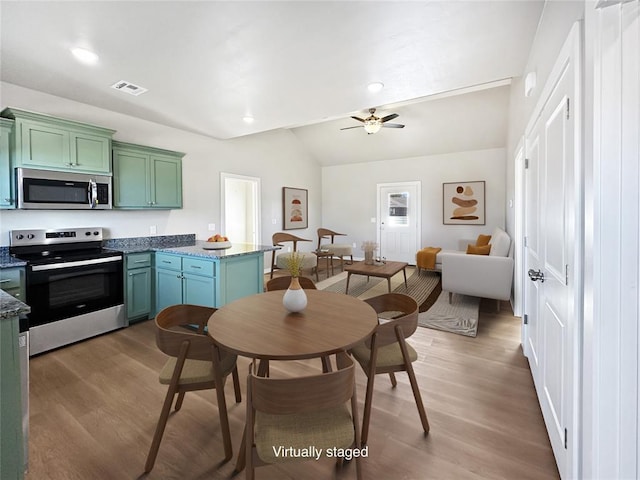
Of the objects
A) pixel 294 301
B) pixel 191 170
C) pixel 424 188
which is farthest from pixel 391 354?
pixel 424 188

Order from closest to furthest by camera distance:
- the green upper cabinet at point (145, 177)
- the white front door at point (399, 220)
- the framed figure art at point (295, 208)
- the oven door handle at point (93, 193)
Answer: the oven door handle at point (93, 193), the green upper cabinet at point (145, 177), the framed figure art at point (295, 208), the white front door at point (399, 220)

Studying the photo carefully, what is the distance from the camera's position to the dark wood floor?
146cm

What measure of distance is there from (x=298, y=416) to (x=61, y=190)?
132 inches

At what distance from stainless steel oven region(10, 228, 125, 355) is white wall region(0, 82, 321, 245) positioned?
0.58 ft

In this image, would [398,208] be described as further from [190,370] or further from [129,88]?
[190,370]

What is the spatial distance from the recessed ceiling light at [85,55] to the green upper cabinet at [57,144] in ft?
2.64

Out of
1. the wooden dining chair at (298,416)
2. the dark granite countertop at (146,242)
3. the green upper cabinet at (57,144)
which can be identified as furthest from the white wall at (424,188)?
the wooden dining chair at (298,416)

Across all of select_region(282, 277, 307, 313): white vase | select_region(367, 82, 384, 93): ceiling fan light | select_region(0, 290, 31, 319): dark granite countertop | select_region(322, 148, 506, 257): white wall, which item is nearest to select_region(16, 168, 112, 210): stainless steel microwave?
select_region(0, 290, 31, 319): dark granite countertop

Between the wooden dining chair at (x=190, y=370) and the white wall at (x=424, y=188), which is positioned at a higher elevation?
the white wall at (x=424, y=188)

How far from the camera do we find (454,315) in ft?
11.6

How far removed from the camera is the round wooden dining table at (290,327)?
124 cm

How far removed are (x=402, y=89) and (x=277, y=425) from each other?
3.22 meters

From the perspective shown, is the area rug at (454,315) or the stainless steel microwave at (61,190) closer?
the stainless steel microwave at (61,190)

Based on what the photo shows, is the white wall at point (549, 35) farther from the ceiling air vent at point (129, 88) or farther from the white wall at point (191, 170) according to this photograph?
the white wall at point (191, 170)
